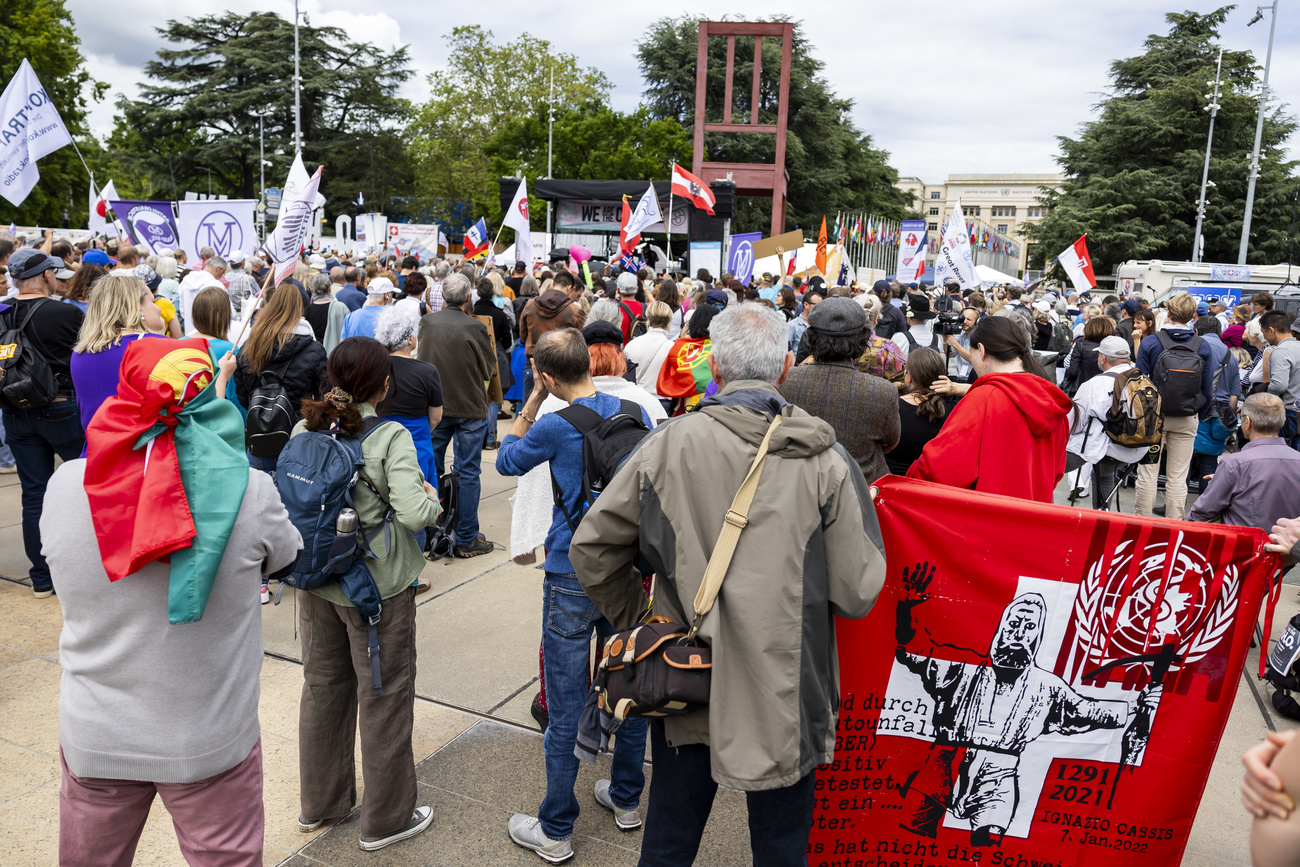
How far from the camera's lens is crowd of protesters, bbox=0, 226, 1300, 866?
2.03 m

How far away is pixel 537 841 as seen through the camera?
317cm

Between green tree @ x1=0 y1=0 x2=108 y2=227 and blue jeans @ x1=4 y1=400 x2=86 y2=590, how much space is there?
31.5m

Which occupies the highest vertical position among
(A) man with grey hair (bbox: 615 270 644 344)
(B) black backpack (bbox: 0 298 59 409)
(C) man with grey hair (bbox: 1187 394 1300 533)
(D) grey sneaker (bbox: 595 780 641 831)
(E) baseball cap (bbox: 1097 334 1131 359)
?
(A) man with grey hair (bbox: 615 270 644 344)

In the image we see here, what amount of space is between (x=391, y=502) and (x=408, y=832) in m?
1.24

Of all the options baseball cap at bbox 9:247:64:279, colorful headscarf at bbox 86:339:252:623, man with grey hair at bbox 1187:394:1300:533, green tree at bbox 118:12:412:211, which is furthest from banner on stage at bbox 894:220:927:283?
green tree at bbox 118:12:412:211

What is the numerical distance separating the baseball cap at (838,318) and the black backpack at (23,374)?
14.1ft

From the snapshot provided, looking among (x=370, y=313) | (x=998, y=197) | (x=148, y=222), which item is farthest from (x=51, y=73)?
(x=998, y=197)

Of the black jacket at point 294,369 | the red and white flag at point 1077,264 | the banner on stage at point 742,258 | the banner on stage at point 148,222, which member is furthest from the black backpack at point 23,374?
the red and white flag at point 1077,264

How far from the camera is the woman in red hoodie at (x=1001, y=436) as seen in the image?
12.1 feet

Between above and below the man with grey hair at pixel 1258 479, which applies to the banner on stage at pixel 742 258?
above

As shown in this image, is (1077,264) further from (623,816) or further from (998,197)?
(998,197)

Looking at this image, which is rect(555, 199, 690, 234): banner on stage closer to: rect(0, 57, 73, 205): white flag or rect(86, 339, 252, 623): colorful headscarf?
rect(0, 57, 73, 205): white flag

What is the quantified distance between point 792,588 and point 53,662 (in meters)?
4.21

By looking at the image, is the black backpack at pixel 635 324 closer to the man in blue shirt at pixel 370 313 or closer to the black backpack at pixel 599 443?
the man in blue shirt at pixel 370 313
